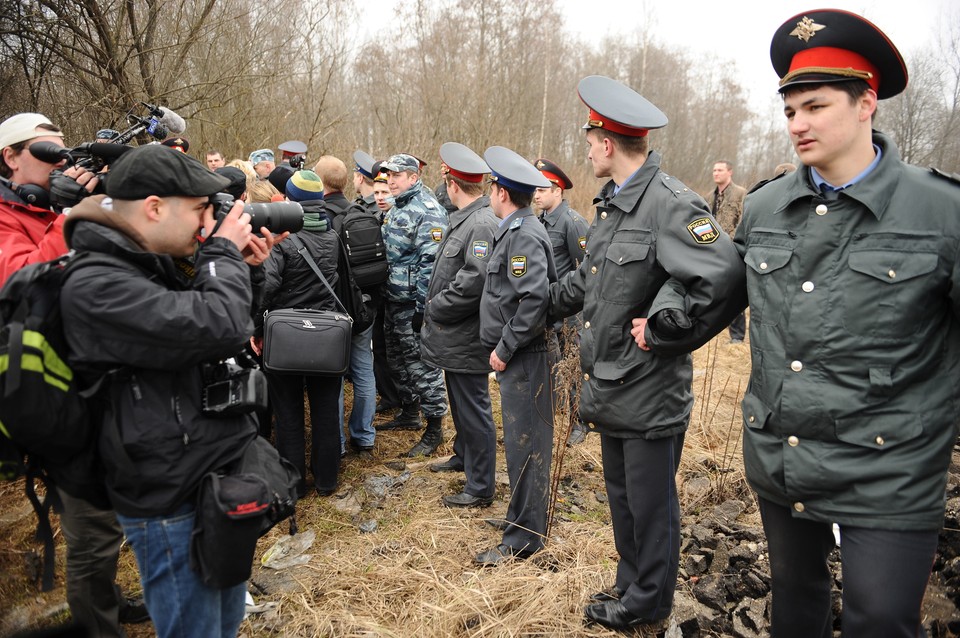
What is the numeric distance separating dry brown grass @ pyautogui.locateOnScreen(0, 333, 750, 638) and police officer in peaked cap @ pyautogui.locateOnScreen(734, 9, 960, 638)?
1.23 metres

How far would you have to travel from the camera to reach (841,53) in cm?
196

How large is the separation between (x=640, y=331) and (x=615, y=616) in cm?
132

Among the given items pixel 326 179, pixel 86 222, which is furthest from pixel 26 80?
pixel 86 222

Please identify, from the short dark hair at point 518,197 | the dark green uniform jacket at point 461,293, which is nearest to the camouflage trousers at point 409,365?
the dark green uniform jacket at point 461,293

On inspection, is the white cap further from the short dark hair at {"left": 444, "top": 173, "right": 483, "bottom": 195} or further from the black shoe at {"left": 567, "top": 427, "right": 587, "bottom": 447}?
the black shoe at {"left": 567, "top": 427, "right": 587, "bottom": 447}

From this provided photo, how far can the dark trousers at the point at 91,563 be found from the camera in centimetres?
259

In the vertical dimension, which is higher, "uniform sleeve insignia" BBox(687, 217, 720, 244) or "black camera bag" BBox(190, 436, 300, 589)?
"uniform sleeve insignia" BBox(687, 217, 720, 244)

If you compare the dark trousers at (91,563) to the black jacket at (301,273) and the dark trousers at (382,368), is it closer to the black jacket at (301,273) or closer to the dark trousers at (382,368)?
the black jacket at (301,273)

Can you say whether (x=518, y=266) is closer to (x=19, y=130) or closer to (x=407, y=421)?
(x=19, y=130)

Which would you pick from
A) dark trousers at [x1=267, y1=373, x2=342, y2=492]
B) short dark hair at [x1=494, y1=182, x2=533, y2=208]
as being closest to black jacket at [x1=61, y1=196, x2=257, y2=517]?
short dark hair at [x1=494, y1=182, x2=533, y2=208]

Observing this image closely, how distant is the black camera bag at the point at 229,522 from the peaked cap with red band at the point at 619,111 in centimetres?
201

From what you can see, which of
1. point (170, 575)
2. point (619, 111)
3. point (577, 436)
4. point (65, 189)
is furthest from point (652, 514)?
point (65, 189)

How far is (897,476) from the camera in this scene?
5.88 ft

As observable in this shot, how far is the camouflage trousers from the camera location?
17.1 feet
